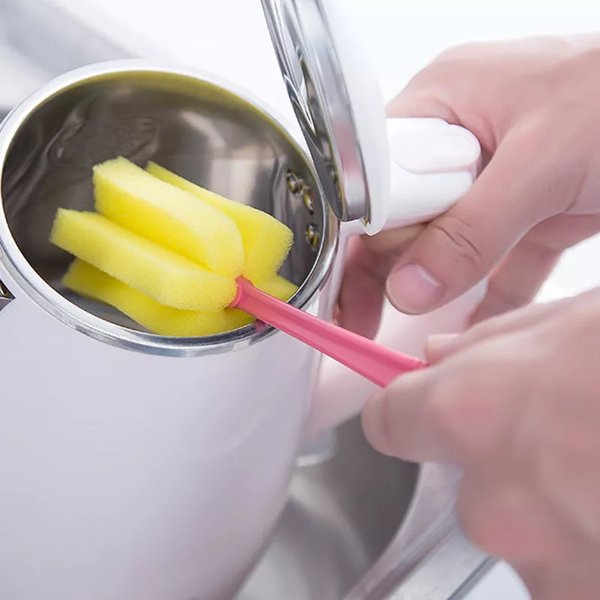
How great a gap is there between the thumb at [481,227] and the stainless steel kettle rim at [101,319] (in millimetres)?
67

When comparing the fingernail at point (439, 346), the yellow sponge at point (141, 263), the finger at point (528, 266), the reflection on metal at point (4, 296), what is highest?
the reflection on metal at point (4, 296)

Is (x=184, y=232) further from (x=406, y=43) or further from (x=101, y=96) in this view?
(x=406, y=43)

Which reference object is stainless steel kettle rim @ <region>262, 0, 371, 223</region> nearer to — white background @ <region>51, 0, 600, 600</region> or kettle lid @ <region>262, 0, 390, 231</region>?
kettle lid @ <region>262, 0, 390, 231</region>

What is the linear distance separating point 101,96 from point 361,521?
0.81ft

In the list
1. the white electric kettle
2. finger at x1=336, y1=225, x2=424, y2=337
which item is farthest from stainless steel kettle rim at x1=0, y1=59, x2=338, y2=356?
finger at x1=336, y1=225, x2=424, y2=337

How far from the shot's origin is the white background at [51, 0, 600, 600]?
0.59 meters

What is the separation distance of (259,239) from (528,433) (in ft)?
0.39

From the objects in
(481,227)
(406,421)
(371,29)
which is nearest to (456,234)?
(481,227)

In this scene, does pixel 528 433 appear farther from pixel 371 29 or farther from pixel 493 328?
pixel 371 29

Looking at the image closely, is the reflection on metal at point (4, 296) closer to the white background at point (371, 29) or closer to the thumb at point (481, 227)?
the thumb at point (481, 227)

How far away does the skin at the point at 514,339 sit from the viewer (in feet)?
0.80

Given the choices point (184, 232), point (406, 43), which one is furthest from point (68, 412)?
point (406, 43)

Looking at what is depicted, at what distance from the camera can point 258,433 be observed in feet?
1.07

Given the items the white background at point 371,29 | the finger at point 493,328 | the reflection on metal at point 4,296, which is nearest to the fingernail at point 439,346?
the finger at point 493,328
